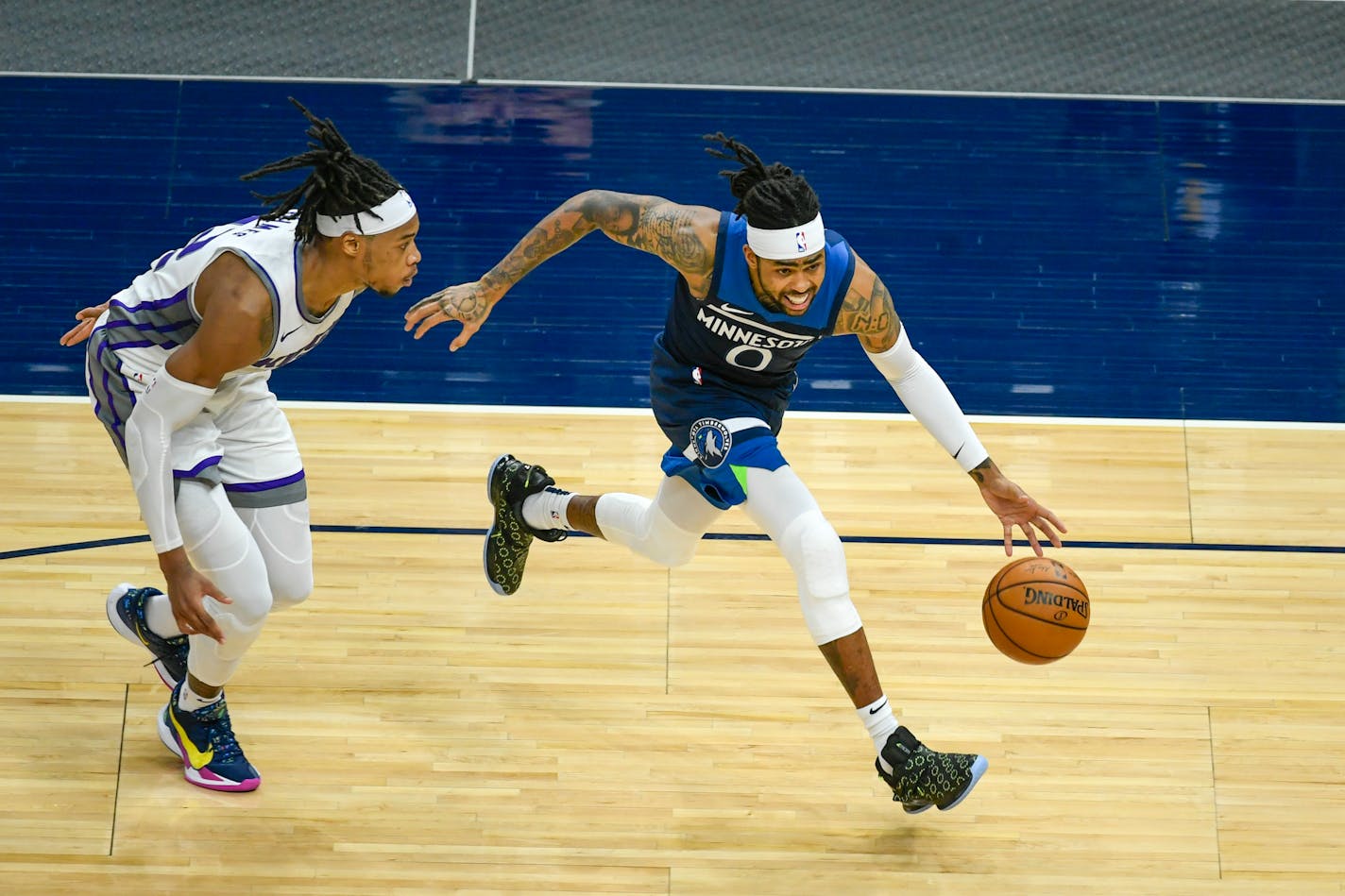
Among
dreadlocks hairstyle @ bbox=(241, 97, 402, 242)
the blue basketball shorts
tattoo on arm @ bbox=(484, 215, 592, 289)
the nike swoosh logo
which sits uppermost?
dreadlocks hairstyle @ bbox=(241, 97, 402, 242)

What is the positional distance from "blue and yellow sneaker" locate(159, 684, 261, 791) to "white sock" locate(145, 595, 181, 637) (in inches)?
6.6

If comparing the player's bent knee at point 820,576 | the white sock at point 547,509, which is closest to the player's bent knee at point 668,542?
the white sock at point 547,509

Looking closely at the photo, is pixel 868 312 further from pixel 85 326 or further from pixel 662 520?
pixel 85 326

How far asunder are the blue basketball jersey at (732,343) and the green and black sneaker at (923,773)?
1.01 m

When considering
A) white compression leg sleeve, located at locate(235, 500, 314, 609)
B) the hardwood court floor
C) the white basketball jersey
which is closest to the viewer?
the white basketball jersey

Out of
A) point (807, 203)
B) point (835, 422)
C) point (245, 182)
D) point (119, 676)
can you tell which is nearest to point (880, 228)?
point (835, 422)

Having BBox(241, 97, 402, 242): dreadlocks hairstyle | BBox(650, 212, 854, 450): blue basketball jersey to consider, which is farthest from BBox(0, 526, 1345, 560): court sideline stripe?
BBox(241, 97, 402, 242): dreadlocks hairstyle

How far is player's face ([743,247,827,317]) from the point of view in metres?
4.05

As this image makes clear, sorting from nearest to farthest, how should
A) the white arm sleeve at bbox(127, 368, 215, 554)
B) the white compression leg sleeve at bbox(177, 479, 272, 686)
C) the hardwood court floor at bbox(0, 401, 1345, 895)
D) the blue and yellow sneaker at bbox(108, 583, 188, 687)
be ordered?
the white arm sleeve at bbox(127, 368, 215, 554) < the white compression leg sleeve at bbox(177, 479, 272, 686) < the hardwood court floor at bbox(0, 401, 1345, 895) < the blue and yellow sneaker at bbox(108, 583, 188, 687)

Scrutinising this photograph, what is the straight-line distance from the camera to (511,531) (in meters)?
4.86

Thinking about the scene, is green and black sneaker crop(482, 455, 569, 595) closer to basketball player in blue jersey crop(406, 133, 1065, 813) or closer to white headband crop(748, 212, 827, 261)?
basketball player in blue jersey crop(406, 133, 1065, 813)

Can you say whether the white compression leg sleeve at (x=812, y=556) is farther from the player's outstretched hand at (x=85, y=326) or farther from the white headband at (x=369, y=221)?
Answer: the player's outstretched hand at (x=85, y=326)

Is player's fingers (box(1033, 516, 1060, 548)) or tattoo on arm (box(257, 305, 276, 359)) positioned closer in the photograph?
tattoo on arm (box(257, 305, 276, 359))

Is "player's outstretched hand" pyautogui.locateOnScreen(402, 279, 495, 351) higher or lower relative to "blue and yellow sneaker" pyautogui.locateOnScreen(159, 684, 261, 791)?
higher
